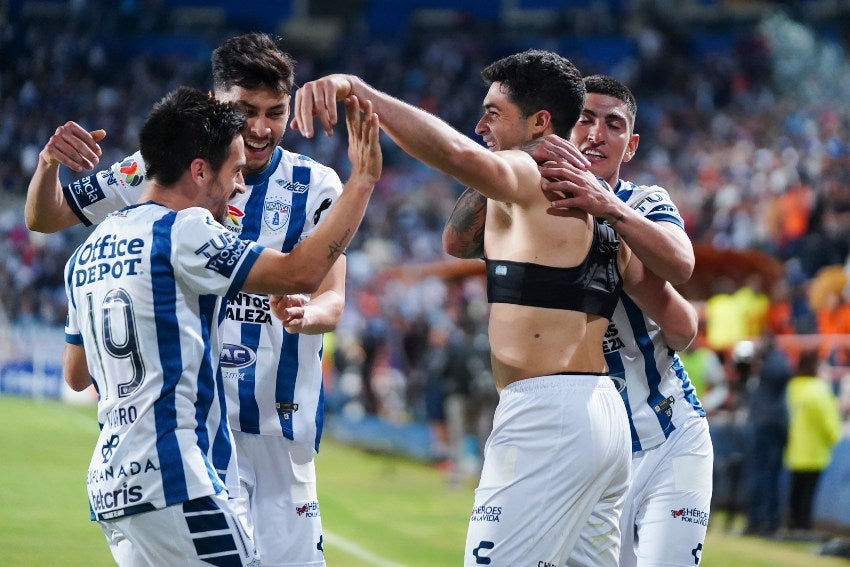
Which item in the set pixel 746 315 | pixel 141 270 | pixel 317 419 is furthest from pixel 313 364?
pixel 746 315

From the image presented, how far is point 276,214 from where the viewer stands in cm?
544

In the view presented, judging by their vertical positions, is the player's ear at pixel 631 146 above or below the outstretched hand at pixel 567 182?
above

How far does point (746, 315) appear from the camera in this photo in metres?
16.8

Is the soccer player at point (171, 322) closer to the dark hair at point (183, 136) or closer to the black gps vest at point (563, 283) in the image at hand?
the dark hair at point (183, 136)

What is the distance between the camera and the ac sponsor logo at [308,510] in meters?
5.36

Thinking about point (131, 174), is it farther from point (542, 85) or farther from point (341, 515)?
point (341, 515)

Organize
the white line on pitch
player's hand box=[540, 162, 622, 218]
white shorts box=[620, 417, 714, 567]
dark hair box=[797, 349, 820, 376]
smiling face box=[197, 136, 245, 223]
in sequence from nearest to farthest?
smiling face box=[197, 136, 245, 223] < player's hand box=[540, 162, 622, 218] < white shorts box=[620, 417, 714, 567] < the white line on pitch < dark hair box=[797, 349, 820, 376]

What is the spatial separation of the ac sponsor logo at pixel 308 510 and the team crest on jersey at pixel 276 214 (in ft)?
3.87

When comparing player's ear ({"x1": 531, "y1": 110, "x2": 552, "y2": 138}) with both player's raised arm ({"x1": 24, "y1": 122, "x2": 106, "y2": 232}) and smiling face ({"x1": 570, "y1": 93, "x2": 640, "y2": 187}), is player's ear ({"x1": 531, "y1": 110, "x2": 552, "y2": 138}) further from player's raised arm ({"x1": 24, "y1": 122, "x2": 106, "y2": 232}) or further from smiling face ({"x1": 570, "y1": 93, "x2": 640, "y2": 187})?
player's raised arm ({"x1": 24, "y1": 122, "x2": 106, "y2": 232})

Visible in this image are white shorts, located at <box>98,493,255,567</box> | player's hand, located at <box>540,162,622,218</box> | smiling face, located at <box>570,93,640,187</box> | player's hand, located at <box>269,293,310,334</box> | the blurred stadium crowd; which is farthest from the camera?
the blurred stadium crowd

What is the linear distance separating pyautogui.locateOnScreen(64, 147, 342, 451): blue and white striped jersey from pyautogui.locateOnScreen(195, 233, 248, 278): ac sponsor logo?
1.15 meters

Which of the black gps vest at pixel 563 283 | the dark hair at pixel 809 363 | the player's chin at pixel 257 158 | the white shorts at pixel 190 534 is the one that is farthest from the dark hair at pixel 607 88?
the dark hair at pixel 809 363

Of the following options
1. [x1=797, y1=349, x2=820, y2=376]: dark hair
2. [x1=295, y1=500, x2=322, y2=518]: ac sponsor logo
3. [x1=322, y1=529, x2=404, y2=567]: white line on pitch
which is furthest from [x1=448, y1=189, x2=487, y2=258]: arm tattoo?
[x1=797, y1=349, x2=820, y2=376]: dark hair

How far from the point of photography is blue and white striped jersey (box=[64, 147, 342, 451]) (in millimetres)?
5320
